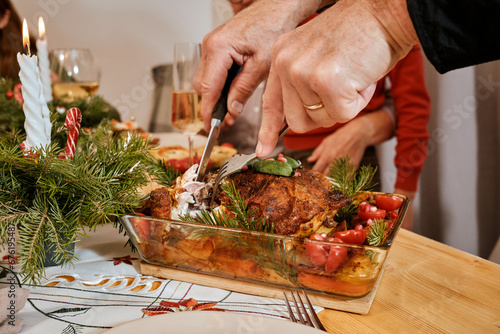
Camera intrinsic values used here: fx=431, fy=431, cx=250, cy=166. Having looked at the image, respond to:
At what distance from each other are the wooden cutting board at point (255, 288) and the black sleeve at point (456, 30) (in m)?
0.37

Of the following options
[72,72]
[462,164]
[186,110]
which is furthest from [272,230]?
[462,164]

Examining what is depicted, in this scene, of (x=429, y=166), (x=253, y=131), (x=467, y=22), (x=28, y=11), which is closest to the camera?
(x=467, y=22)

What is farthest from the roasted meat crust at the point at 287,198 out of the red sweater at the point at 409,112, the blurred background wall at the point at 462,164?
the blurred background wall at the point at 462,164

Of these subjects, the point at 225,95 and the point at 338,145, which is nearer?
the point at 225,95

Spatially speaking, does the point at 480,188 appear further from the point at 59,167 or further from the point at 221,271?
the point at 59,167

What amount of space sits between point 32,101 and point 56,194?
170 millimetres

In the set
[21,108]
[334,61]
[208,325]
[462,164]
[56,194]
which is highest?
[334,61]

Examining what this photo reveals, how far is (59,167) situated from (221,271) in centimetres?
33

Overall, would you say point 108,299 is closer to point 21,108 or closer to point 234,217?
point 234,217

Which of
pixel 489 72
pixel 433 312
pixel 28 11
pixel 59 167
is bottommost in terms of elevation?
pixel 433 312

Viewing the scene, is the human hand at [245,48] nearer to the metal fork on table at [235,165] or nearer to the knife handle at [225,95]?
the knife handle at [225,95]

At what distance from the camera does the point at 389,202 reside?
33.4 inches

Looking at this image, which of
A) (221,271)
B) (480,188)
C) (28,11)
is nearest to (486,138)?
(480,188)

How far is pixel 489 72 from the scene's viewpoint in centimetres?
204
